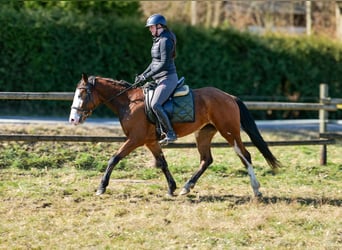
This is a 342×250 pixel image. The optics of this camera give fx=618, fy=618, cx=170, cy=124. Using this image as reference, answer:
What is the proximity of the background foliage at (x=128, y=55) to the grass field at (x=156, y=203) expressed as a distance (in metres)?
6.43

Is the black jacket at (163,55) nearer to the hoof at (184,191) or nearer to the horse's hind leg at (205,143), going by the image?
the horse's hind leg at (205,143)

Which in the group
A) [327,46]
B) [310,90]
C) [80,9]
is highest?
[80,9]

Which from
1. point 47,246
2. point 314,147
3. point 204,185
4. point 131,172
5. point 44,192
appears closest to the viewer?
point 47,246

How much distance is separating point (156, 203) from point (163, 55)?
6.76 feet

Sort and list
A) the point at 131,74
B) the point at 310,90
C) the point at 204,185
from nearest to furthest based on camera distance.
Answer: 1. the point at 204,185
2. the point at 131,74
3. the point at 310,90

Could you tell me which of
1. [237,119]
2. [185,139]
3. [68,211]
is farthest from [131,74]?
[68,211]

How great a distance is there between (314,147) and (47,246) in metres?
8.71

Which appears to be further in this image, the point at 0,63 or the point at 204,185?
the point at 0,63

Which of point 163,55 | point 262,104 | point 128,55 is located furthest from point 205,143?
point 128,55

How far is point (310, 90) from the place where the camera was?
71.6 ft

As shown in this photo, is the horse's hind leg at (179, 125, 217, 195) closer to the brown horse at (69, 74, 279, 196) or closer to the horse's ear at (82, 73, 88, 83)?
the brown horse at (69, 74, 279, 196)

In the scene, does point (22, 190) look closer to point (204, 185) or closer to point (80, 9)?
point (204, 185)

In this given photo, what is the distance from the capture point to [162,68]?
873 centimetres

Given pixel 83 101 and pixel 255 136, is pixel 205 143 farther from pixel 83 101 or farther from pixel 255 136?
pixel 83 101
